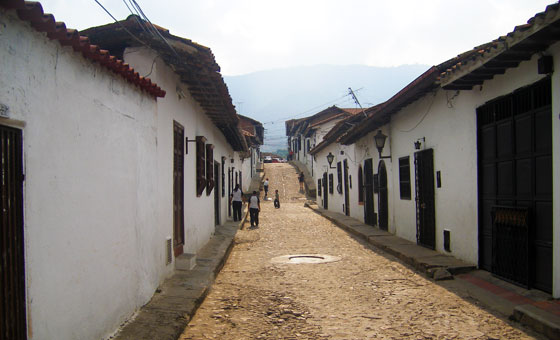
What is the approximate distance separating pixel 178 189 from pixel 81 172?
176 inches

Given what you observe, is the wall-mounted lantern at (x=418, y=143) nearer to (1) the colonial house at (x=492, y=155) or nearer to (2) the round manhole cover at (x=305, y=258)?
(1) the colonial house at (x=492, y=155)

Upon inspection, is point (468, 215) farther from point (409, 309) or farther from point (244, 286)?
point (244, 286)

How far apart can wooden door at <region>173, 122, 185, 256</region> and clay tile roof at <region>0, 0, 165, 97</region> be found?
3157mm

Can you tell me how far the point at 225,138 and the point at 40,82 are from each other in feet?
46.8

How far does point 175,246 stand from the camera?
7.85m

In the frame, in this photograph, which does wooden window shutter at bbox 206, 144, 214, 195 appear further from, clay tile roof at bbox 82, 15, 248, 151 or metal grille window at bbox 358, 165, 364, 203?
metal grille window at bbox 358, 165, 364, 203

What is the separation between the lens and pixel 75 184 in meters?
3.69

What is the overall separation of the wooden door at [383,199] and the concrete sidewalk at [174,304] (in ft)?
20.7

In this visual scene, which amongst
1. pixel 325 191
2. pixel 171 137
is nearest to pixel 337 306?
pixel 171 137

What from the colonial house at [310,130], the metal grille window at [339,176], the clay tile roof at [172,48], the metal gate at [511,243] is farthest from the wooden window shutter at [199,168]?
the colonial house at [310,130]

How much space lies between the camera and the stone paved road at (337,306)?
499cm

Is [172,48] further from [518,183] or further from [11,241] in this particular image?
[518,183]

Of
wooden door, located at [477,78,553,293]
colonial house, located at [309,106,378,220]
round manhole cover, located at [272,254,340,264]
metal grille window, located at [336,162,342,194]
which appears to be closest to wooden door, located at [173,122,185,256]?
round manhole cover, located at [272,254,340,264]

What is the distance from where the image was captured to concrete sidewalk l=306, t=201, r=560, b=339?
4.85m
